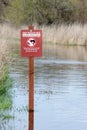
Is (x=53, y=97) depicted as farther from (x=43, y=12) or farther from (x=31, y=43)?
(x=43, y=12)

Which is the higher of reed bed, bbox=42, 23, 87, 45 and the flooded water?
the flooded water

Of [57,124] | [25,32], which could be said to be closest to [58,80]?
[57,124]

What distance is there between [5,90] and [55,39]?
29656mm

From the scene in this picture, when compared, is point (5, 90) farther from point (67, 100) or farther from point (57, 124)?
point (57, 124)

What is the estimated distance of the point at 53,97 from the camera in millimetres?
15938

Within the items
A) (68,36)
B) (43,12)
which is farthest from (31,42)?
(43,12)

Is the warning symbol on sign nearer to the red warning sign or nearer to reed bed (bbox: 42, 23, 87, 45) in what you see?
the red warning sign

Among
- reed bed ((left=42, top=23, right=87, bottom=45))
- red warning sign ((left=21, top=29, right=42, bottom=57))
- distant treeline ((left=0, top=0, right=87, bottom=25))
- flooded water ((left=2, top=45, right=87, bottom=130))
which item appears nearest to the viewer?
red warning sign ((left=21, top=29, right=42, bottom=57))

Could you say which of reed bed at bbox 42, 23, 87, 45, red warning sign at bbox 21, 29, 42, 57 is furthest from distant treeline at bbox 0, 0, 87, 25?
red warning sign at bbox 21, 29, 42, 57

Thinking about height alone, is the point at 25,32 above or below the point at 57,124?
above

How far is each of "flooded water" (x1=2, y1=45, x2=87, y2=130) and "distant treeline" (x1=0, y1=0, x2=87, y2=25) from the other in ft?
114

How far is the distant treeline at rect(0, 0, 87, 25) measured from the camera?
6244 centimetres

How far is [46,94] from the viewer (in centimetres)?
1658

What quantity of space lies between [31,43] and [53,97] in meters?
5.65
